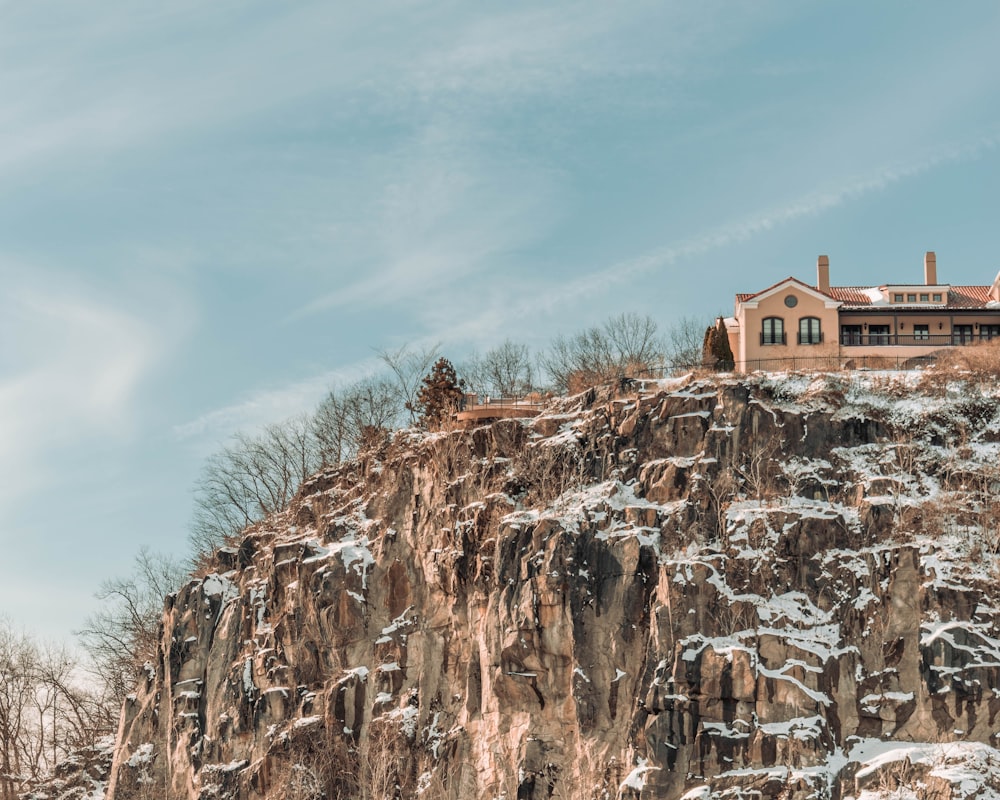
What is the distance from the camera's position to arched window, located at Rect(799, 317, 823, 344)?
61.5 meters

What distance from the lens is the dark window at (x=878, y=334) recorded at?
62.9 meters

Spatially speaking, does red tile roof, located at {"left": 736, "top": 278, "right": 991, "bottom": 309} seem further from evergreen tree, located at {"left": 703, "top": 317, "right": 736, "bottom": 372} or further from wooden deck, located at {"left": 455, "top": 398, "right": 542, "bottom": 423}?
wooden deck, located at {"left": 455, "top": 398, "right": 542, "bottom": 423}

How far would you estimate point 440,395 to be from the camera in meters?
58.5

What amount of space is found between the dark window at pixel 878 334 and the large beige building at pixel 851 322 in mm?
49

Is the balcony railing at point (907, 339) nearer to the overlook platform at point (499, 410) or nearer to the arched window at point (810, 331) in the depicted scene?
the arched window at point (810, 331)

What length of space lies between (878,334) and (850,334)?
4.38 feet

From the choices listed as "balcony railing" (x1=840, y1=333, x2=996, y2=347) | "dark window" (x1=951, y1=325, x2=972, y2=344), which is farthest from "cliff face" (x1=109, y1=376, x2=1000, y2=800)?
"dark window" (x1=951, y1=325, x2=972, y2=344)

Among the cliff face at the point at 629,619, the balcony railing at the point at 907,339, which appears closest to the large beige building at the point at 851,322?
the balcony railing at the point at 907,339

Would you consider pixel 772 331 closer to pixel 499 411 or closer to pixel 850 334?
pixel 850 334

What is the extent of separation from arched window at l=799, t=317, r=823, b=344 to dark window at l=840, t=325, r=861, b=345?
5.87 feet

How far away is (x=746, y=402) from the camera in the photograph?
4906 cm

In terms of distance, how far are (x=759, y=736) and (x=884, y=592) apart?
6866 millimetres

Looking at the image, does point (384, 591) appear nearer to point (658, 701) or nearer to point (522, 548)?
point (522, 548)

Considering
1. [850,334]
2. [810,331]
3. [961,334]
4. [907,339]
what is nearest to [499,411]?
[810,331]
